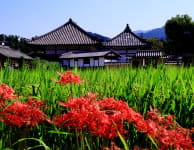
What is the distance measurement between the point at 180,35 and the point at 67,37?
17.2m

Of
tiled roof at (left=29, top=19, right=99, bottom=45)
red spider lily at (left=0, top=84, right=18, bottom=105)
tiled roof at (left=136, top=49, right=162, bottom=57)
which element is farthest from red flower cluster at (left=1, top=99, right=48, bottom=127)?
tiled roof at (left=29, top=19, right=99, bottom=45)

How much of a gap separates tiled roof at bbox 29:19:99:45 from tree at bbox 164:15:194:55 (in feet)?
46.5

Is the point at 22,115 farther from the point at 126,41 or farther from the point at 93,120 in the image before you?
the point at 126,41

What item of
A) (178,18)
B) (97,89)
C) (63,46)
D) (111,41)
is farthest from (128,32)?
(97,89)

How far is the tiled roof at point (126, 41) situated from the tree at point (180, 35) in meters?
9.68

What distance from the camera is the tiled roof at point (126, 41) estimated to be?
20.1 metres

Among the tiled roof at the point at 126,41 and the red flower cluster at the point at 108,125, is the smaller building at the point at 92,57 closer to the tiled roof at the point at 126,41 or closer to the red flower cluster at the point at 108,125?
the tiled roof at the point at 126,41

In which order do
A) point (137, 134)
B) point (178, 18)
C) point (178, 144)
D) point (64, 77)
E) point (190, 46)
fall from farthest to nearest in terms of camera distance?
point (178, 18), point (190, 46), point (137, 134), point (64, 77), point (178, 144)

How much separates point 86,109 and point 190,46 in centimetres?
3025

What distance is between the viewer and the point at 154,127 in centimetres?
69

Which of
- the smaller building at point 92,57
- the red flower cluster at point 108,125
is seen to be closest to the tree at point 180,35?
the smaller building at point 92,57

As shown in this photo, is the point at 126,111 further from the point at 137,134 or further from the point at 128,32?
the point at 128,32

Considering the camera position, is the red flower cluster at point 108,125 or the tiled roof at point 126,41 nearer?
the red flower cluster at point 108,125

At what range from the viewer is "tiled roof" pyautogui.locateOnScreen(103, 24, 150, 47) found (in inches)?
792
